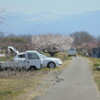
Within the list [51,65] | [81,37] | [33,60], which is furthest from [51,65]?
[81,37]

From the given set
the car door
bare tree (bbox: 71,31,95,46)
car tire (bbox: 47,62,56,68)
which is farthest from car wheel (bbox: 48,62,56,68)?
bare tree (bbox: 71,31,95,46)

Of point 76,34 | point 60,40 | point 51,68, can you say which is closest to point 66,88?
point 51,68

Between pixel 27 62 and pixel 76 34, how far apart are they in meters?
111

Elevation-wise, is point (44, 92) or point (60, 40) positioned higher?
point (60, 40)

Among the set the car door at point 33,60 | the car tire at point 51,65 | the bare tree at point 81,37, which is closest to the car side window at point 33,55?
the car door at point 33,60

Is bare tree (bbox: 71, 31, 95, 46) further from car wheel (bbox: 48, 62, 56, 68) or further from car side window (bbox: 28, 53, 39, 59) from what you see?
car side window (bbox: 28, 53, 39, 59)

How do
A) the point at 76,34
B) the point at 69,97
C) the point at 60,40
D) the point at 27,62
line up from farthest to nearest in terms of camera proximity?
the point at 76,34 → the point at 60,40 → the point at 27,62 → the point at 69,97

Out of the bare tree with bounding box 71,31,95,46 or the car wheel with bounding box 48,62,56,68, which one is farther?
the bare tree with bounding box 71,31,95,46

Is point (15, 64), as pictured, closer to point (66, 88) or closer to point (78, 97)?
point (66, 88)

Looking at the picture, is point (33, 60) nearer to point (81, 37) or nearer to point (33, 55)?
point (33, 55)

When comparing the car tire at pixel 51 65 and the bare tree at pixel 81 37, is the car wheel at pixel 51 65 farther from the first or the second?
the bare tree at pixel 81 37

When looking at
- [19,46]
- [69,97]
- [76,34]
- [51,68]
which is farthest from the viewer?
[76,34]

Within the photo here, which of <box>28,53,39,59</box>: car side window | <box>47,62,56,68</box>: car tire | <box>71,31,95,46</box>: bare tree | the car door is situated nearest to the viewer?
the car door

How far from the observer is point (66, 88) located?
1630cm
